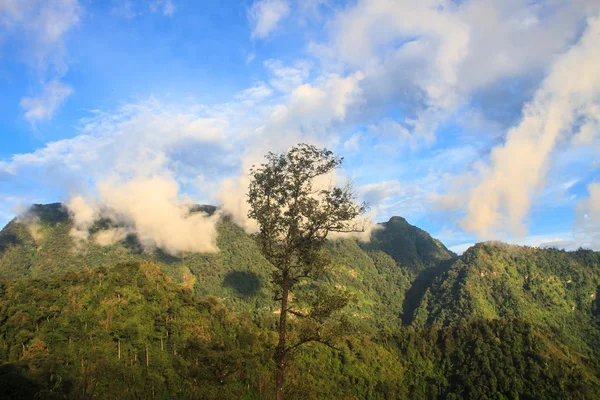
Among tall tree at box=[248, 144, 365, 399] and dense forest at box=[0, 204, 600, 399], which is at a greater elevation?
tall tree at box=[248, 144, 365, 399]

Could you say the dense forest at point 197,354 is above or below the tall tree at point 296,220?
below

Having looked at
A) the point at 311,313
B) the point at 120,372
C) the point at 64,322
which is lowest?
the point at 120,372

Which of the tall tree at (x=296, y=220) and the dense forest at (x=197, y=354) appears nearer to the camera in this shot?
the tall tree at (x=296, y=220)

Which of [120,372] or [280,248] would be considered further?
[120,372]

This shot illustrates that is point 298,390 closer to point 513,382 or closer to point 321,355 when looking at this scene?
point 321,355

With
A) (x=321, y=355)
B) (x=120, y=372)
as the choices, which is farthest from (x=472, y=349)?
(x=120, y=372)

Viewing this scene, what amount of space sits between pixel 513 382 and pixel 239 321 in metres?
84.1

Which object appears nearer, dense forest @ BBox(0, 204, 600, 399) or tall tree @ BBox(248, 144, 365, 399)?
tall tree @ BBox(248, 144, 365, 399)

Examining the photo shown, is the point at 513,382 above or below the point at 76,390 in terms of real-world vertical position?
below

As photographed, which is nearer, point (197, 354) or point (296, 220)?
point (296, 220)

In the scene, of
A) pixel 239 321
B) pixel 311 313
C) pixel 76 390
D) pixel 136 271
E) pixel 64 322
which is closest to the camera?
pixel 311 313

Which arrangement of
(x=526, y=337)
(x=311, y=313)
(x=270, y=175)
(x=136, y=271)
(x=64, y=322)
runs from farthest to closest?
(x=526, y=337) < (x=136, y=271) < (x=64, y=322) < (x=270, y=175) < (x=311, y=313)

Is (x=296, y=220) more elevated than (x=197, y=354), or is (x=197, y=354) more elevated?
(x=296, y=220)

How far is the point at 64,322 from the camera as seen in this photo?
228 ft
